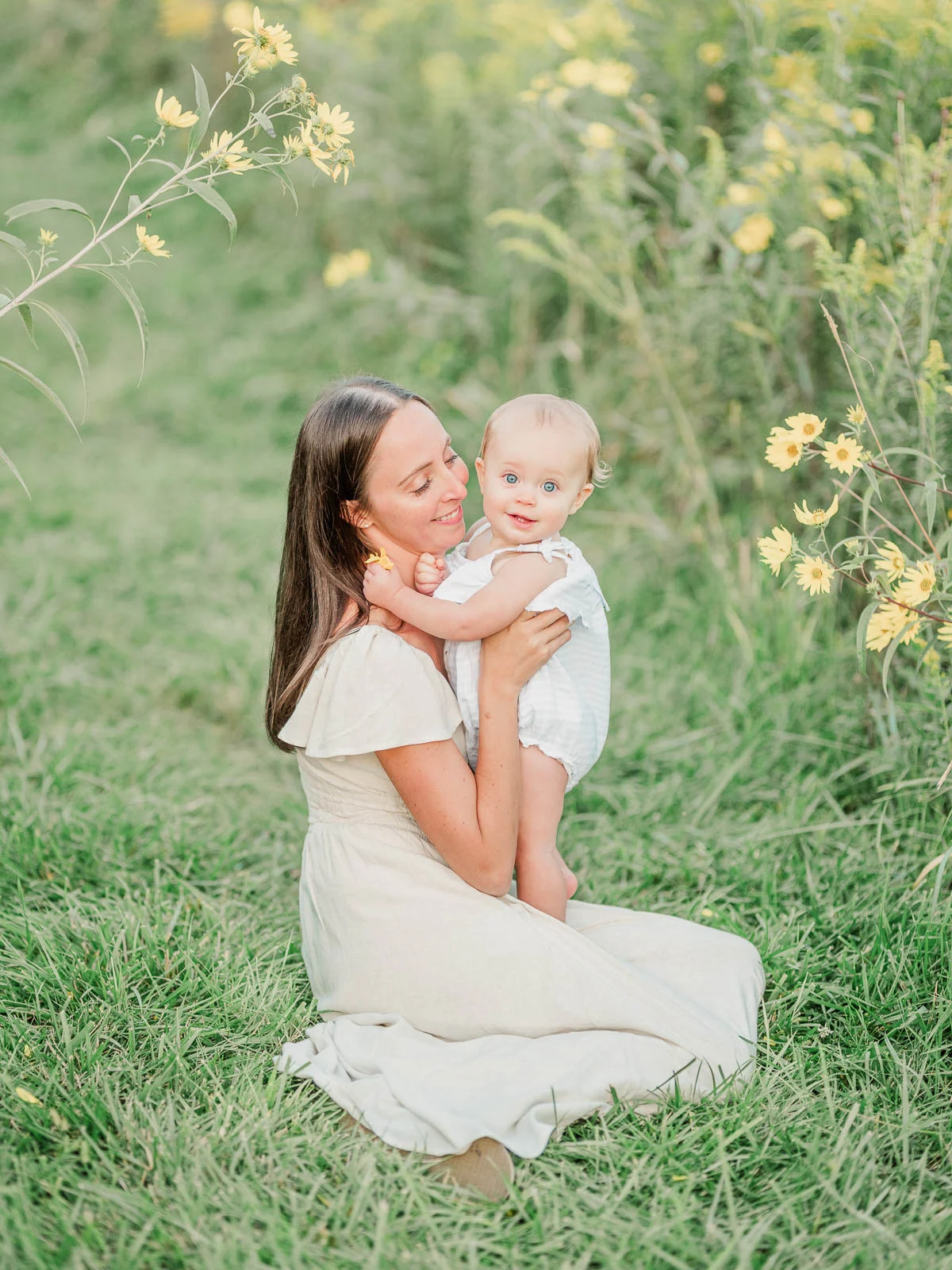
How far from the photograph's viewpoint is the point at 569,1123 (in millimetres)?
1857

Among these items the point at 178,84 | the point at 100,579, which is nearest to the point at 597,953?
the point at 100,579

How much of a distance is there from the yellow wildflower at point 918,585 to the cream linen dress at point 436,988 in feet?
2.39

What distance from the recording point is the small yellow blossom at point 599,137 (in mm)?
3188

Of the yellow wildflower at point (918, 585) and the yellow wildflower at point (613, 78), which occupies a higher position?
the yellow wildflower at point (613, 78)

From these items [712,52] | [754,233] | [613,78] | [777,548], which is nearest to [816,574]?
[777,548]

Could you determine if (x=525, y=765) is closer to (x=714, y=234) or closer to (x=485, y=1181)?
(x=485, y=1181)

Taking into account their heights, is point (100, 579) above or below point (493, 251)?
below

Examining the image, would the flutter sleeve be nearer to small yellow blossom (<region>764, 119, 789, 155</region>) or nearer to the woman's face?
the woman's face

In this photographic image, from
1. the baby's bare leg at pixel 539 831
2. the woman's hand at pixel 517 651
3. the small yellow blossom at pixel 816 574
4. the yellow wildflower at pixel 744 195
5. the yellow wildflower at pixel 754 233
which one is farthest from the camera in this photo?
the yellow wildflower at pixel 744 195

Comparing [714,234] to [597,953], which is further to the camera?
[714,234]

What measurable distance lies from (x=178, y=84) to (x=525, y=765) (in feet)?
21.8

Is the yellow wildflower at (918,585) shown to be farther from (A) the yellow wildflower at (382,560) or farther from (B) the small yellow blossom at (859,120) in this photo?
(B) the small yellow blossom at (859,120)

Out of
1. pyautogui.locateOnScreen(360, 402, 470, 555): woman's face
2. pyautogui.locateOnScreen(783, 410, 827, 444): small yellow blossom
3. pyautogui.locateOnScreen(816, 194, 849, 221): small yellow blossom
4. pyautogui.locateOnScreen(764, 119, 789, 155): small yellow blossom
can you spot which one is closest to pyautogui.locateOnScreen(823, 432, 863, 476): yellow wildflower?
pyautogui.locateOnScreen(783, 410, 827, 444): small yellow blossom

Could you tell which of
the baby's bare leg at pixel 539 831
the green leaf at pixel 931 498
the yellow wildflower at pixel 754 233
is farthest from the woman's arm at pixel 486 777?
the yellow wildflower at pixel 754 233
